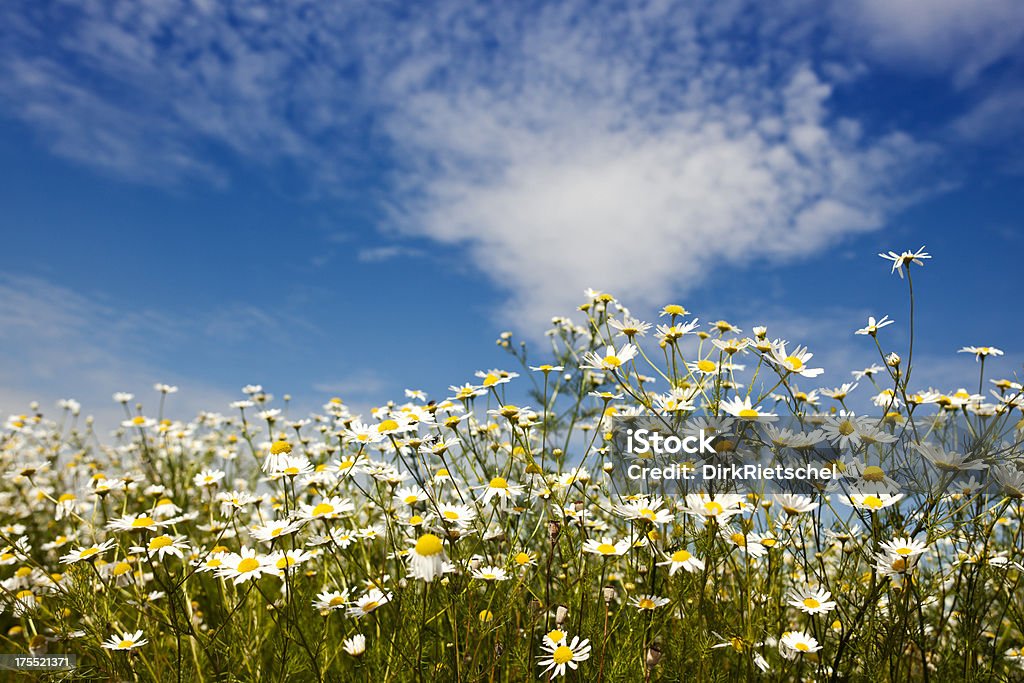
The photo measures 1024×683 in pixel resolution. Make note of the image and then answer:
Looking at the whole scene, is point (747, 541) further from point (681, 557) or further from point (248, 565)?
point (248, 565)

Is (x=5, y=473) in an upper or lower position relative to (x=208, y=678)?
upper

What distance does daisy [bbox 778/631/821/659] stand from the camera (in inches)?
88.4

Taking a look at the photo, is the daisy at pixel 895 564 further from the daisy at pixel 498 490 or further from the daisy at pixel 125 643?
the daisy at pixel 125 643

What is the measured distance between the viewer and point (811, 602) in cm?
241

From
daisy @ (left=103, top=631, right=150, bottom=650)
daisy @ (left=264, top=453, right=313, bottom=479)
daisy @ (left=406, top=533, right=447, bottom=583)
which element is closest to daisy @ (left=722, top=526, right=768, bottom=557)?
daisy @ (left=406, top=533, right=447, bottom=583)

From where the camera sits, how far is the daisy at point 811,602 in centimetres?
233

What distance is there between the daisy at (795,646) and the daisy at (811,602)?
0.10 meters

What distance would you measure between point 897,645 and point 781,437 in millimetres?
904

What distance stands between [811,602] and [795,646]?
8.0 inches

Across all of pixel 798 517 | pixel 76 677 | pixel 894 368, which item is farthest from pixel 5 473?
pixel 894 368

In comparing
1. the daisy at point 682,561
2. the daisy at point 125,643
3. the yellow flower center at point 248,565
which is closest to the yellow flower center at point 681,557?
the daisy at point 682,561

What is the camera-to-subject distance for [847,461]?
2498mm

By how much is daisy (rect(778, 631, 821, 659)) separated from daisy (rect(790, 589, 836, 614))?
10 centimetres

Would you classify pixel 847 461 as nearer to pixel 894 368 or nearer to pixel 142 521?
pixel 894 368
